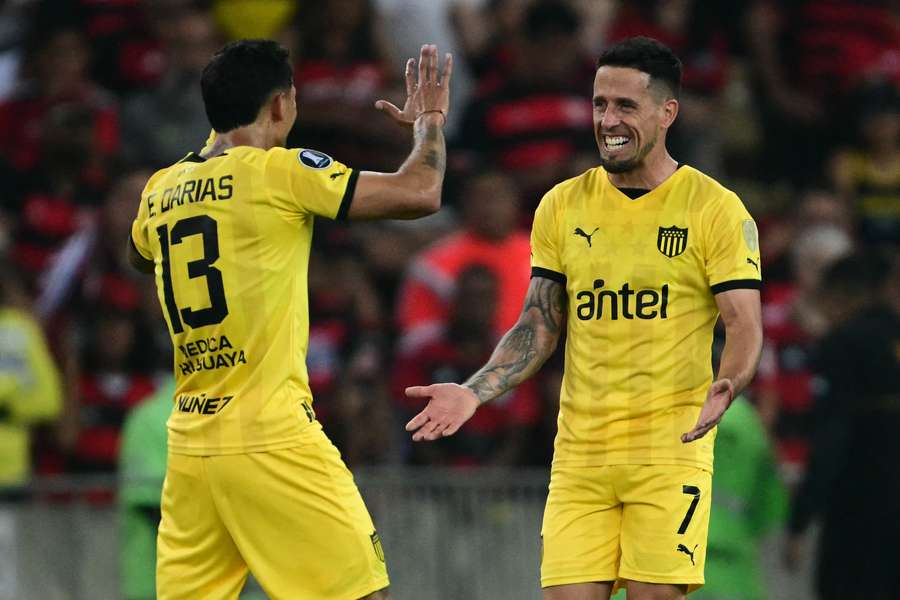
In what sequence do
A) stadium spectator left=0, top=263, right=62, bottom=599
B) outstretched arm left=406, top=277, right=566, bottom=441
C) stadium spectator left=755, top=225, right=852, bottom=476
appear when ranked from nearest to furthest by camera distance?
outstretched arm left=406, top=277, right=566, bottom=441, stadium spectator left=0, top=263, right=62, bottom=599, stadium spectator left=755, top=225, right=852, bottom=476

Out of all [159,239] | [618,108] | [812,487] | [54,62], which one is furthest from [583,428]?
[54,62]

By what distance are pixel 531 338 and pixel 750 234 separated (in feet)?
3.29

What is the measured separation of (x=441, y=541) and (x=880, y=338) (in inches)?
115

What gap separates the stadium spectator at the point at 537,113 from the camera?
45.0 ft

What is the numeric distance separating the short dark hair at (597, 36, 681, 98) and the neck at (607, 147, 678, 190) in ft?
0.96

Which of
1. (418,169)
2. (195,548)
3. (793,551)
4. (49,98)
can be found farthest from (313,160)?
(49,98)

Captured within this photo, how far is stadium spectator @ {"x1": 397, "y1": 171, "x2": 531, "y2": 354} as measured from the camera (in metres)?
12.6

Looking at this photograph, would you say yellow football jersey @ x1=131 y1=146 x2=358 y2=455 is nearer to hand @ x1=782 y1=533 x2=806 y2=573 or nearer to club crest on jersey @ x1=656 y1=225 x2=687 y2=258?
club crest on jersey @ x1=656 y1=225 x2=687 y2=258

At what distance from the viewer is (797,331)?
1371cm

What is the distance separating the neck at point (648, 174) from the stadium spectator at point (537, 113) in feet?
18.2

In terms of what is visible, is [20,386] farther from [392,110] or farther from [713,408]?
[713,408]

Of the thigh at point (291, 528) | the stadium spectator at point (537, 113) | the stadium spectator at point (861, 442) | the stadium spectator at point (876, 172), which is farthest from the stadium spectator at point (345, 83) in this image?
the thigh at point (291, 528)

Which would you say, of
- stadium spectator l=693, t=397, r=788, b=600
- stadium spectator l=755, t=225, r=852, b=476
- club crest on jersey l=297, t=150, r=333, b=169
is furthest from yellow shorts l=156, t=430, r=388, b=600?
stadium spectator l=755, t=225, r=852, b=476

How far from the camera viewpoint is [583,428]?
25.8ft
